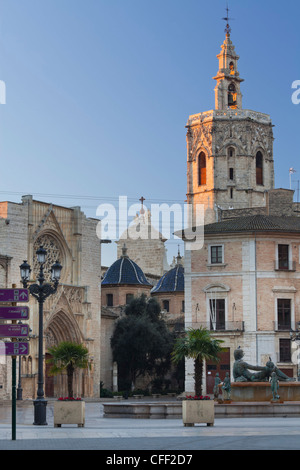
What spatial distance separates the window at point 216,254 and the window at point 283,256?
3289 millimetres

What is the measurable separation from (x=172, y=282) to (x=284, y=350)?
27.9 metres

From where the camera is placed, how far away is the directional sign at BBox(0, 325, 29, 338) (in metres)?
21.3

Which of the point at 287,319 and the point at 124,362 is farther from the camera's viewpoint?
the point at 124,362

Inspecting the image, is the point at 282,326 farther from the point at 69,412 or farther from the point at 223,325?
the point at 69,412

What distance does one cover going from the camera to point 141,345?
224 ft

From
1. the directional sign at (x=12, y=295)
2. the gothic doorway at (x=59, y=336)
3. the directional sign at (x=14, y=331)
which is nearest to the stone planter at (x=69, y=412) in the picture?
the directional sign at (x=14, y=331)

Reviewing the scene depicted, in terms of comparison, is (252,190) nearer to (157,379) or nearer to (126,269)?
(126,269)

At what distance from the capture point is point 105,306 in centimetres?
7750

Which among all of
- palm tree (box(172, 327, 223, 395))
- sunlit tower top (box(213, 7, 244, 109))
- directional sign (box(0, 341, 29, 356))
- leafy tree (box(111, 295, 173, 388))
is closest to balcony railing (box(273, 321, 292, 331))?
leafy tree (box(111, 295, 173, 388))

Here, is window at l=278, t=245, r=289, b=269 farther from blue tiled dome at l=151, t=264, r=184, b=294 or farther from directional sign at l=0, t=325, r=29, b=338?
directional sign at l=0, t=325, r=29, b=338

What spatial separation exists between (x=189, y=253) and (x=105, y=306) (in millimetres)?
23740
